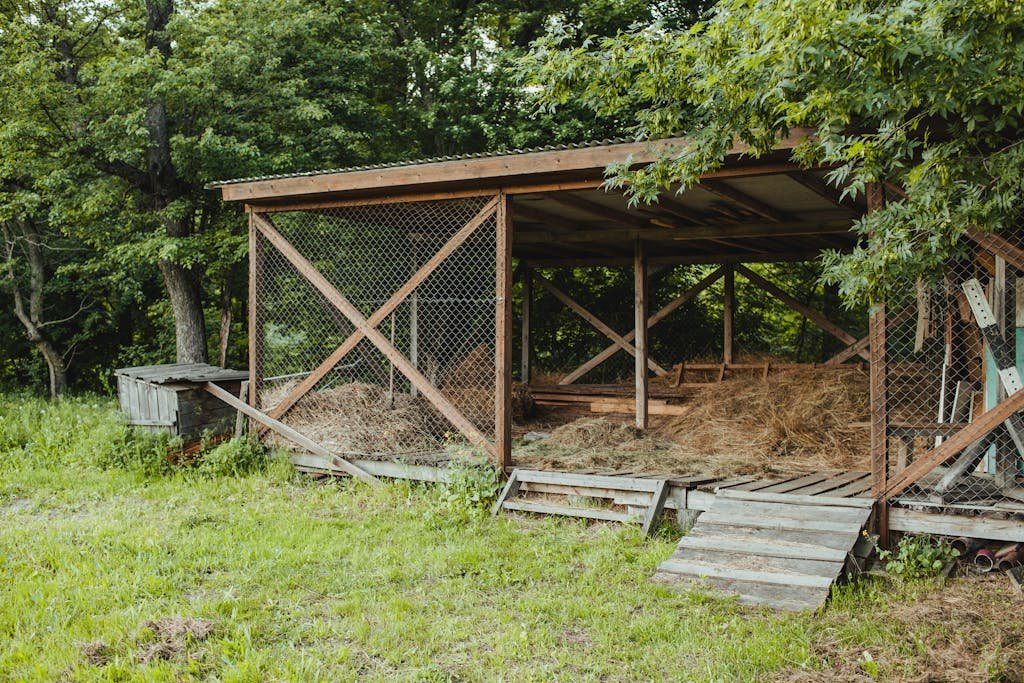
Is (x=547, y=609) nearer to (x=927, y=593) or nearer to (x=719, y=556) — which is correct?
(x=719, y=556)

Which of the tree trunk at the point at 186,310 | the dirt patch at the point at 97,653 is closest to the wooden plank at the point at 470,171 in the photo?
the dirt patch at the point at 97,653

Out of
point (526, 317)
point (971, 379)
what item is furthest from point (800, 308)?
point (971, 379)

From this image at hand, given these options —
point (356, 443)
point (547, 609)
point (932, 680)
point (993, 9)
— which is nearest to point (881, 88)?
point (993, 9)

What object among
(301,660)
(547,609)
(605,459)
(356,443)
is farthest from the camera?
(356,443)

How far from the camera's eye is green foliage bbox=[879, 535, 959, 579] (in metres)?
5.28

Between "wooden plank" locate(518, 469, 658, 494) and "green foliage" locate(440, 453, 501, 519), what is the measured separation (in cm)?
26

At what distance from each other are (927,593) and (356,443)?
5424mm

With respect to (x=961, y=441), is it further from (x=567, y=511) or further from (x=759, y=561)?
(x=567, y=511)

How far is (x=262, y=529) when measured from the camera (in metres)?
6.55

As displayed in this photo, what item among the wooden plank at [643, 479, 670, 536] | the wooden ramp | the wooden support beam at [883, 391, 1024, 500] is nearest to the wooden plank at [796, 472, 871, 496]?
the wooden ramp

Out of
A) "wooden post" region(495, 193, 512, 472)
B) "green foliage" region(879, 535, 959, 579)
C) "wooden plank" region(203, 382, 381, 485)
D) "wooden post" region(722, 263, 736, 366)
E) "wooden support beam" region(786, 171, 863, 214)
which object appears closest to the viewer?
"green foliage" region(879, 535, 959, 579)

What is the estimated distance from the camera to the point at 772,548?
539 centimetres

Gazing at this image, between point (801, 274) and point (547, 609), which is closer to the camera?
point (547, 609)

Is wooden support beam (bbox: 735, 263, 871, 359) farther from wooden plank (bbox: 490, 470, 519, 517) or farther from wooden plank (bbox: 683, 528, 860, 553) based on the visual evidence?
wooden plank (bbox: 683, 528, 860, 553)
